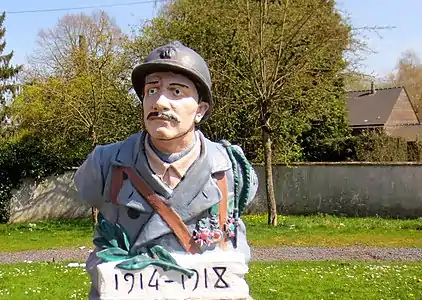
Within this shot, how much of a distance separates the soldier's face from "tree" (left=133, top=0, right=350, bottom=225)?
38.4ft

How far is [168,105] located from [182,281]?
95cm

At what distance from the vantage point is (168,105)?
3.21 m

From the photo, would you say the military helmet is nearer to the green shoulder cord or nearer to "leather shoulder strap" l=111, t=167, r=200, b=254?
the green shoulder cord

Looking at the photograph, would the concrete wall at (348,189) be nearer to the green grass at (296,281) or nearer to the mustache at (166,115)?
the green grass at (296,281)

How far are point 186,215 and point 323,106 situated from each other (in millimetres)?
13689

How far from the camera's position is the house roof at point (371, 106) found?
33.7 m

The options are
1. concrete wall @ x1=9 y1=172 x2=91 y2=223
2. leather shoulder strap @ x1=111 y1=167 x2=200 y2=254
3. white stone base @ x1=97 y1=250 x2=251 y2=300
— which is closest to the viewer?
white stone base @ x1=97 y1=250 x2=251 y2=300

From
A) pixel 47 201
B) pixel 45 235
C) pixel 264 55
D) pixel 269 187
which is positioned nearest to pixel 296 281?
pixel 269 187

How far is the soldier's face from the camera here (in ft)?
10.5

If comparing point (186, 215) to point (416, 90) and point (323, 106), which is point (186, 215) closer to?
point (323, 106)

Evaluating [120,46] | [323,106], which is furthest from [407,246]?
[120,46]

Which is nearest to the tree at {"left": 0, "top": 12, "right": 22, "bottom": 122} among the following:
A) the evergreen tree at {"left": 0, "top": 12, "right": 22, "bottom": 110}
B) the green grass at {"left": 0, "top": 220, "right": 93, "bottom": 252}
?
the evergreen tree at {"left": 0, "top": 12, "right": 22, "bottom": 110}

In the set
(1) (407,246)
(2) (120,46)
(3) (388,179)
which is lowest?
(1) (407,246)

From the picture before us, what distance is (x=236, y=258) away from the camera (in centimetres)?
317
